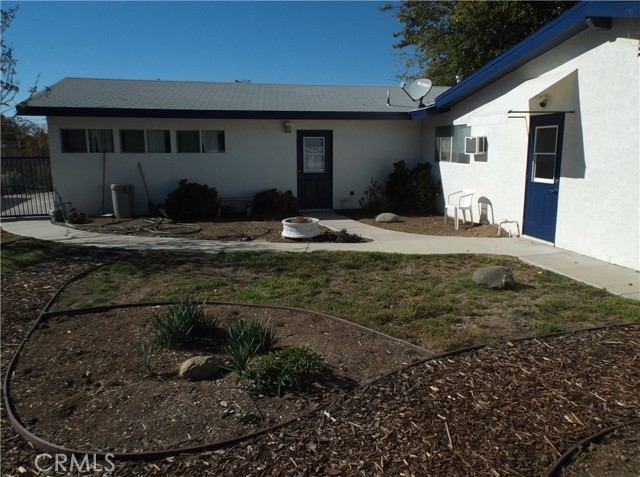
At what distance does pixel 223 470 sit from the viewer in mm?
3125

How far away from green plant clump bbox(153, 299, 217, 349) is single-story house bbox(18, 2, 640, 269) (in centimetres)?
633

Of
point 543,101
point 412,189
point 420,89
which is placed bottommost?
point 412,189

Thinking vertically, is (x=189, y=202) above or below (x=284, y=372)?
above

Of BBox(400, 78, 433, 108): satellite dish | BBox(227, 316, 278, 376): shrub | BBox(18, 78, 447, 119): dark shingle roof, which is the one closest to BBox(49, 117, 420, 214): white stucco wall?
BBox(18, 78, 447, 119): dark shingle roof

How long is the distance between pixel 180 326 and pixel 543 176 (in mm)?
7680

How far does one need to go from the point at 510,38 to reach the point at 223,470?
2204 cm

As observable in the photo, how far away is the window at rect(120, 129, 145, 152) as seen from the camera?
14.1 meters

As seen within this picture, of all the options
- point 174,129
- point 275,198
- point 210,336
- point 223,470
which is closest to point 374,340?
point 210,336

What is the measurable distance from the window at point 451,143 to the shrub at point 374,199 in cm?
193

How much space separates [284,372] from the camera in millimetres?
3980

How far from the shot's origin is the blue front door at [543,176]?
364 inches

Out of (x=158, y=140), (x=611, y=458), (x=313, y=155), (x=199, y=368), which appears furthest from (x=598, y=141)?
(x=158, y=140)

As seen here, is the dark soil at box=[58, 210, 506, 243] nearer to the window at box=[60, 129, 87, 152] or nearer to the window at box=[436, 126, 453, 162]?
the window at box=[436, 126, 453, 162]

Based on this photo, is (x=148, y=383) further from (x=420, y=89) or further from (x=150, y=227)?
(x=420, y=89)
